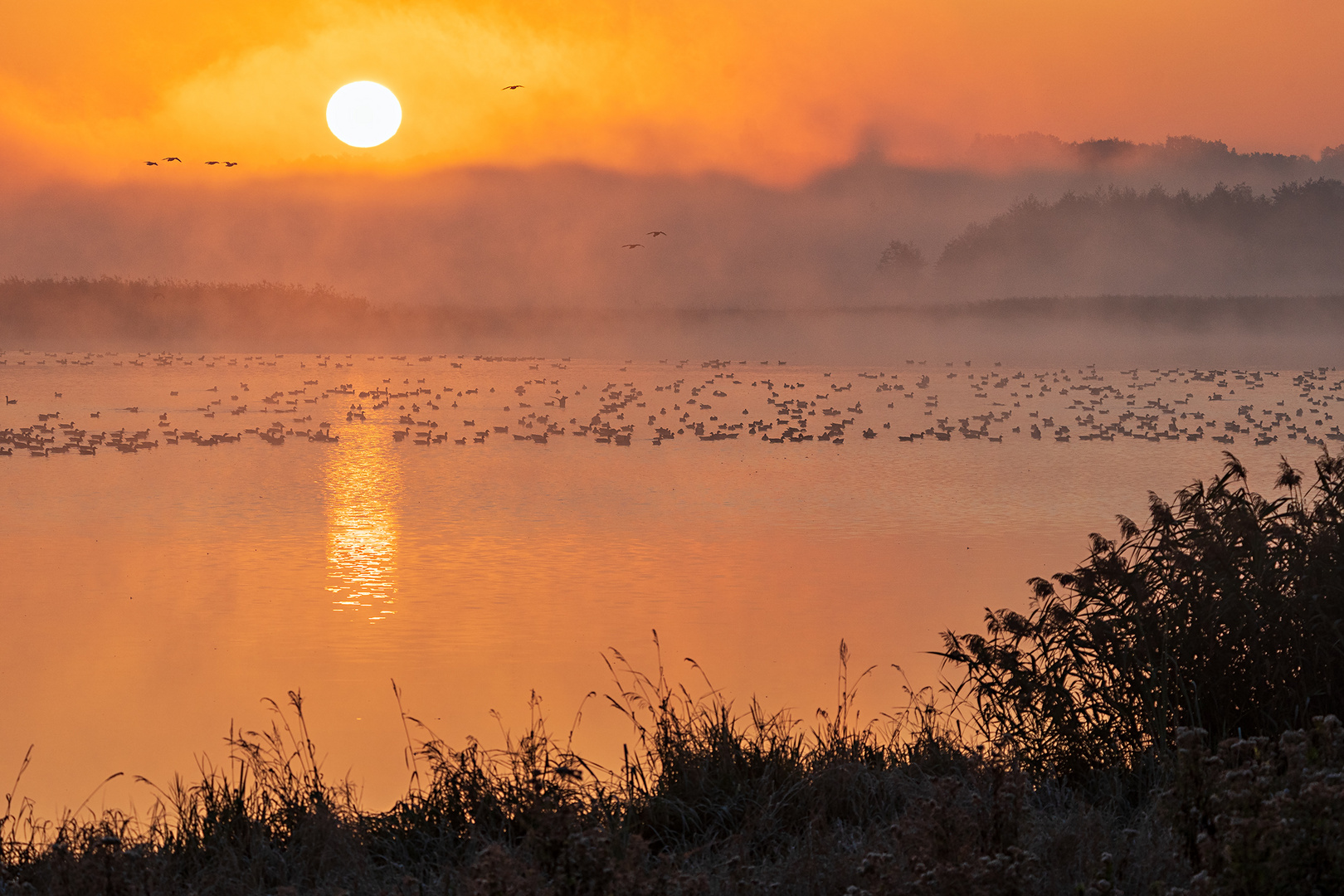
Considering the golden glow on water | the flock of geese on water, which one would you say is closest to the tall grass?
the golden glow on water

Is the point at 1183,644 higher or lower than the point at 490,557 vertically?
lower

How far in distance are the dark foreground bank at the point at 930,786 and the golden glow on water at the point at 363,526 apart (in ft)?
12.7

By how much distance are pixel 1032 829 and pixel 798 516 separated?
1116 centimetres

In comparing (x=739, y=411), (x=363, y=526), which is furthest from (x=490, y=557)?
(x=739, y=411)

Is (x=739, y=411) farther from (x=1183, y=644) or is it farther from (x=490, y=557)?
(x=1183, y=644)

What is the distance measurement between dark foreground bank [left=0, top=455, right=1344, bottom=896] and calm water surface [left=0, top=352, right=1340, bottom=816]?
3.56 ft

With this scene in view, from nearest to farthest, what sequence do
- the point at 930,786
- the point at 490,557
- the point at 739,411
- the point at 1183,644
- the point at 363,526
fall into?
the point at 930,786
the point at 1183,644
the point at 490,557
the point at 363,526
the point at 739,411

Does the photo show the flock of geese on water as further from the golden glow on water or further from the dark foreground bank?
the dark foreground bank

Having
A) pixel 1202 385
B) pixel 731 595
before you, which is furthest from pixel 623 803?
pixel 1202 385

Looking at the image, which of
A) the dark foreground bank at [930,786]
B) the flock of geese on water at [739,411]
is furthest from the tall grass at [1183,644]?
the flock of geese on water at [739,411]

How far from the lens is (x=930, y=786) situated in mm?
6465

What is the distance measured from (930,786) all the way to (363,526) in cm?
1109

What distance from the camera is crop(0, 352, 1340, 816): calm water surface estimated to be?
9.16 m

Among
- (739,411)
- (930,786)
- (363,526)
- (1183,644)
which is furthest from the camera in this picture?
(739,411)
